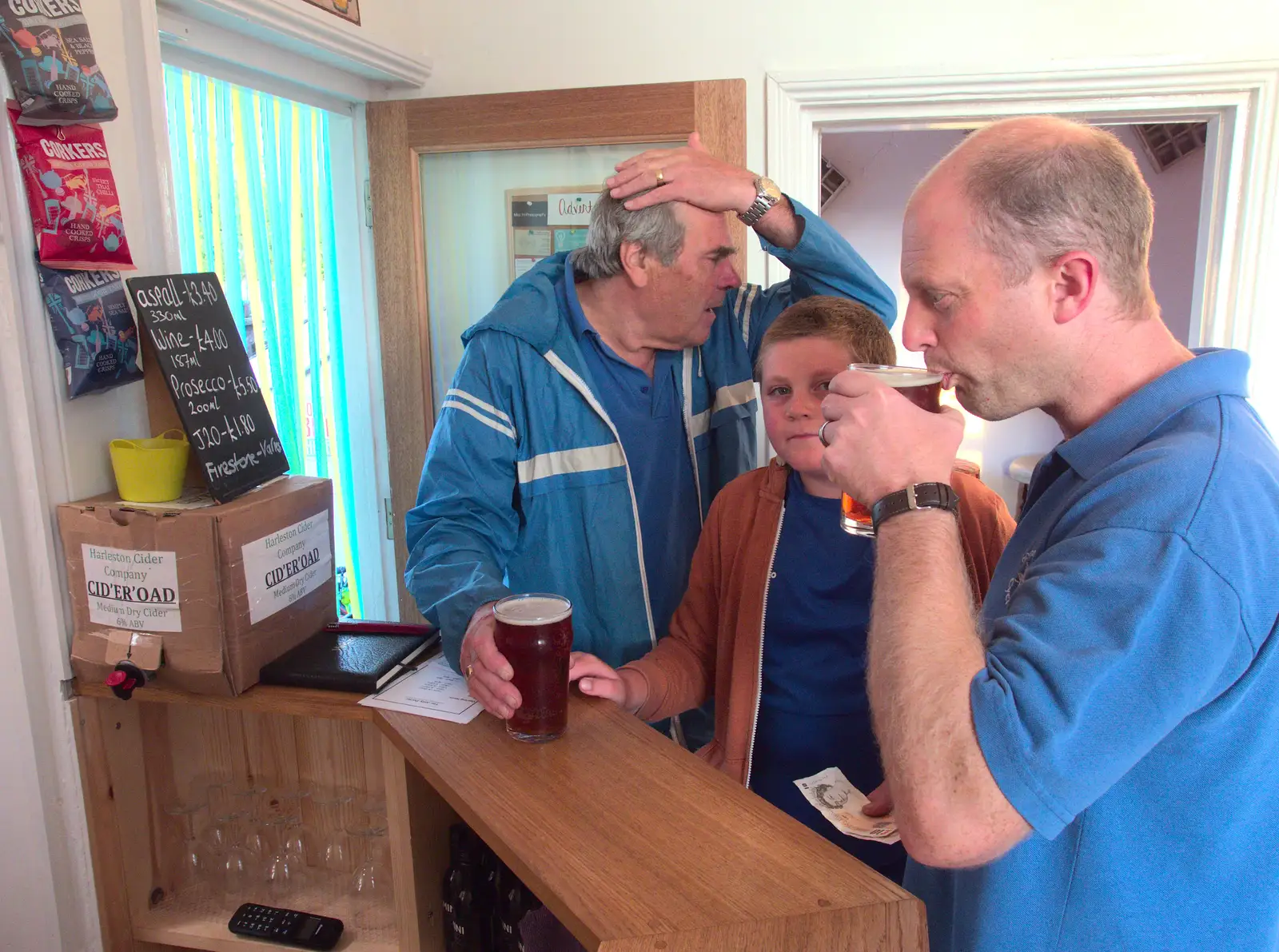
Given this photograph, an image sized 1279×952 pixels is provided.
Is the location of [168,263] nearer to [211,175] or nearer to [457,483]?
[457,483]

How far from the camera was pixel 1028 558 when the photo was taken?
1.02 metres

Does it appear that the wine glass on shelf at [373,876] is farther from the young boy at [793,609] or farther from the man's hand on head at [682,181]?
the man's hand on head at [682,181]

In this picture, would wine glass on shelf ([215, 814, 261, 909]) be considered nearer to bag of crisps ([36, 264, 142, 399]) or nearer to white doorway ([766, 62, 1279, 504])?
bag of crisps ([36, 264, 142, 399])

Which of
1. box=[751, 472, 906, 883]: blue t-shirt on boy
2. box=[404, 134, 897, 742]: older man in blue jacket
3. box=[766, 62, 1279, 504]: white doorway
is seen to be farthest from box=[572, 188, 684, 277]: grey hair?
box=[766, 62, 1279, 504]: white doorway

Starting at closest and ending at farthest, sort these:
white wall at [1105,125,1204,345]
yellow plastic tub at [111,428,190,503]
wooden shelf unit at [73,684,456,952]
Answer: wooden shelf unit at [73,684,456,952] → yellow plastic tub at [111,428,190,503] → white wall at [1105,125,1204,345]

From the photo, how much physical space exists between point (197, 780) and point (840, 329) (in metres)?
1.50

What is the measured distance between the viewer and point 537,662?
1.22 m

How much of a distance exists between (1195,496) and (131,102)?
72.9 inches

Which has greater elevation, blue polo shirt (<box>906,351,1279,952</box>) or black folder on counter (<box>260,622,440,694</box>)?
blue polo shirt (<box>906,351,1279,952</box>)

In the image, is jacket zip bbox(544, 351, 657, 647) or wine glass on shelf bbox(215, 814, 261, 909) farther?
jacket zip bbox(544, 351, 657, 647)

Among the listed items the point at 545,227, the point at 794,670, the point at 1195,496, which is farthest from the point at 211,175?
the point at 1195,496

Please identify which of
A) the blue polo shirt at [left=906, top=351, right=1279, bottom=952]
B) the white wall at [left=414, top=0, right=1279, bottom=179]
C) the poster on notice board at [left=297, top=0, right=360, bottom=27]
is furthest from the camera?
the white wall at [left=414, top=0, right=1279, bottom=179]

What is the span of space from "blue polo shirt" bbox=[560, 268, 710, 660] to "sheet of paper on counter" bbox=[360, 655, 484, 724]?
1.93 ft

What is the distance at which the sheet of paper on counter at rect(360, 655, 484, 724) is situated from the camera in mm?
1378
